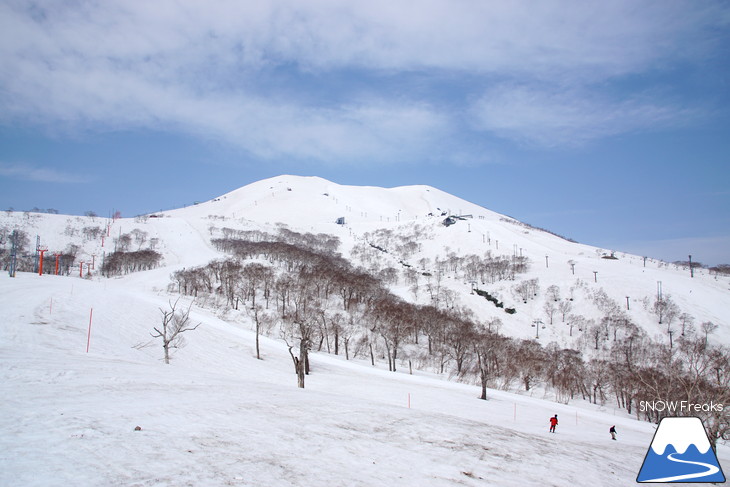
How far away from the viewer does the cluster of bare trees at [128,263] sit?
152500mm

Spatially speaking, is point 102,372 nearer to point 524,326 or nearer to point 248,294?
point 248,294

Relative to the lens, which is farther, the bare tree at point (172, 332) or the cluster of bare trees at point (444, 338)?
the cluster of bare trees at point (444, 338)

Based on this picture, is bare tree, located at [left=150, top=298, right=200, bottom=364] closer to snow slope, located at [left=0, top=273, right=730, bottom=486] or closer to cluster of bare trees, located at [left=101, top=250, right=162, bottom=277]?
snow slope, located at [left=0, top=273, right=730, bottom=486]

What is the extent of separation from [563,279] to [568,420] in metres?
152

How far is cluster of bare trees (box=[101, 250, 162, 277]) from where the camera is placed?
152500 millimetres

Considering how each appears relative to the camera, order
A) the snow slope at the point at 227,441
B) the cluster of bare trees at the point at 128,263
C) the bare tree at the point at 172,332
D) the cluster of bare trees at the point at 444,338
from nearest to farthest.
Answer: the snow slope at the point at 227,441 < the bare tree at the point at 172,332 < the cluster of bare trees at the point at 444,338 < the cluster of bare trees at the point at 128,263

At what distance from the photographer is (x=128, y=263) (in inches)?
6216

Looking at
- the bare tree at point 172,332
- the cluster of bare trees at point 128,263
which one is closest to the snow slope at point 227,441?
the bare tree at point 172,332

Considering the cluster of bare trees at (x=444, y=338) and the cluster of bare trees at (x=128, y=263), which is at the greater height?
the cluster of bare trees at (x=128, y=263)

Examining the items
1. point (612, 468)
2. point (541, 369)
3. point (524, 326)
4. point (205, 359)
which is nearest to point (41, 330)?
point (205, 359)

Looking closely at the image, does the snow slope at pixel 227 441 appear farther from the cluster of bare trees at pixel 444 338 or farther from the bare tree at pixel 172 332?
the cluster of bare trees at pixel 444 338

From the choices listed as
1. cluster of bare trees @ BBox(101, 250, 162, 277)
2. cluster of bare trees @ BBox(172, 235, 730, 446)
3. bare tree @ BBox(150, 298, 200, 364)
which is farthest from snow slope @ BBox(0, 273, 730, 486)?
cluster of bare trees @ BBox(101, 250, 162, 277)

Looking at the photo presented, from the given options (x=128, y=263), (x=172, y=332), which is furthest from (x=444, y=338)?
(x=128, y=263)

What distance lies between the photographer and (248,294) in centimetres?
Result: 11094
